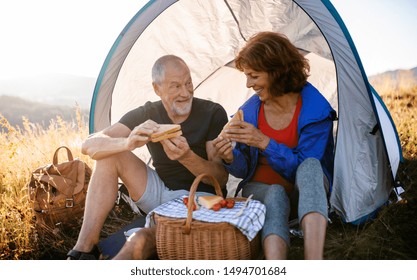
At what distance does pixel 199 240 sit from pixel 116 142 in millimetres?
848

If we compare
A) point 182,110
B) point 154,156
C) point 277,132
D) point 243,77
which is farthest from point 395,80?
point 154,156

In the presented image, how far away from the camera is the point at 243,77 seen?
4.03 m

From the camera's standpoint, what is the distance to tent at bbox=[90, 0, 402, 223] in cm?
297

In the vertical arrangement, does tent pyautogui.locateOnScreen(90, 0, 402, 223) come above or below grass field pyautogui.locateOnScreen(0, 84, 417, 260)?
above

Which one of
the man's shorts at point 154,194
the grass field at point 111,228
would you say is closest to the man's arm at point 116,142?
the man's shorts at point 154,194

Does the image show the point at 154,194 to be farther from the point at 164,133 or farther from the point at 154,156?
the point at 164,133

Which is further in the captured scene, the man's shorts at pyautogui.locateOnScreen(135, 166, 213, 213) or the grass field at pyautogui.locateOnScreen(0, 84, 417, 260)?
the man's shorts at pyautogui.locateOnScreen(135, 166, 213, 213)

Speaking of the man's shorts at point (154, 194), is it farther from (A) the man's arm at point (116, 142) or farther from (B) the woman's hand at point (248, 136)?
(B) the woman's hand at point (248, 136)

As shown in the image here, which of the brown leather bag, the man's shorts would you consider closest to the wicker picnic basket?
the man's shorts

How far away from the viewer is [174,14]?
372 cm

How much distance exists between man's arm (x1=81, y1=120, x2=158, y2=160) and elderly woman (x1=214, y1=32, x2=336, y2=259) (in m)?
0.46

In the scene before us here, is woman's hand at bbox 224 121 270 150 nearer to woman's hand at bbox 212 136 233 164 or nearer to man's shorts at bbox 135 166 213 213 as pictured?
woman's hand at bbox 212 136 233 164

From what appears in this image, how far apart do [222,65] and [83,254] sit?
7.11 ft
